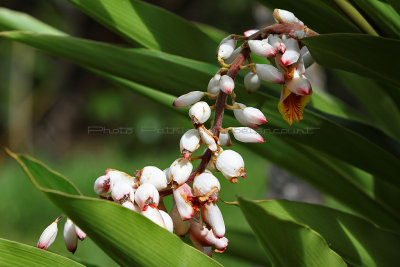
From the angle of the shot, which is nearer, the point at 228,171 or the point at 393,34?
the point at 228,171

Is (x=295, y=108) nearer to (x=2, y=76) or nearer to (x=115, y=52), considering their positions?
(x=115, y=52)

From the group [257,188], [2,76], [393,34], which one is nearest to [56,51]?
[393,34]

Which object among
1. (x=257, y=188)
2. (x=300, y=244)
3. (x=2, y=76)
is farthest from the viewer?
(x=2, y=76)

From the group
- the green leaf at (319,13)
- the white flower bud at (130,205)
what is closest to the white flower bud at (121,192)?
the white flower bud at (130,205)

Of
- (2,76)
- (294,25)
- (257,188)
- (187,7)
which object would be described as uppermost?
(294,25)

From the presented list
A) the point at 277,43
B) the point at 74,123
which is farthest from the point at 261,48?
the point at 74,123

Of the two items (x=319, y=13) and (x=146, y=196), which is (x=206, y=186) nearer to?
(x=146, y=196)

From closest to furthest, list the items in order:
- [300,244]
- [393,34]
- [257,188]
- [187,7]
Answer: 1. [300,244]
2. [393,34]
3. [257,188]
4. [187,7]

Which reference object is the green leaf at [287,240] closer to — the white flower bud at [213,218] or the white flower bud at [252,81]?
the white flower bud at [213,218]
